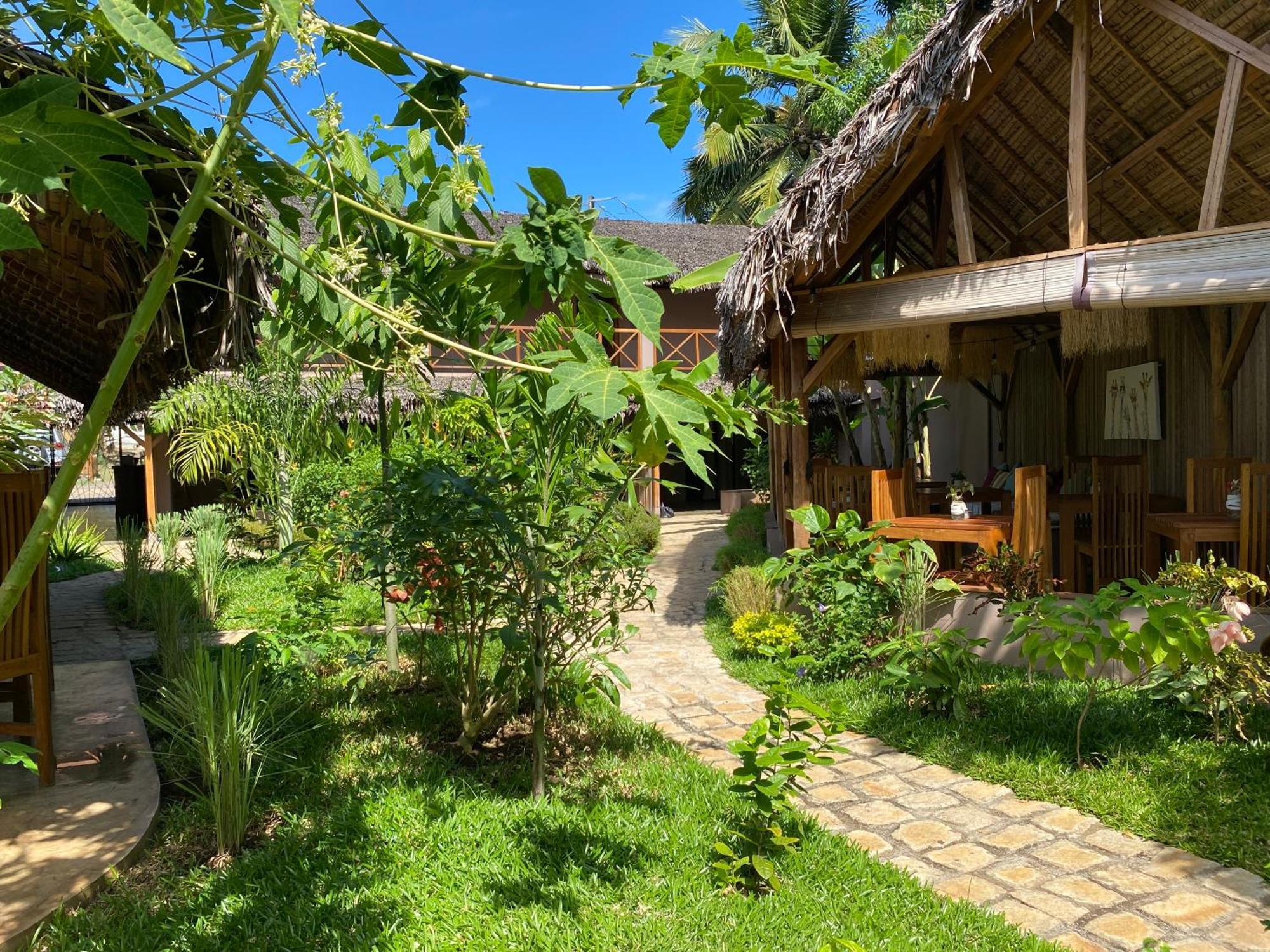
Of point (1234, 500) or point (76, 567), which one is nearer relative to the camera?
point (1234, 500)

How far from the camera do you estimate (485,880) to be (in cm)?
268

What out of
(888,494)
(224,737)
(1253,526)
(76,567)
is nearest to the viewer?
(224,737)

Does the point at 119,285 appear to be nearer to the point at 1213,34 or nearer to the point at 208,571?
the point at 208,571

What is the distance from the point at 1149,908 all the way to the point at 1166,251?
3.19m

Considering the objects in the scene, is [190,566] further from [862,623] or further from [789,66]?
[789,66]

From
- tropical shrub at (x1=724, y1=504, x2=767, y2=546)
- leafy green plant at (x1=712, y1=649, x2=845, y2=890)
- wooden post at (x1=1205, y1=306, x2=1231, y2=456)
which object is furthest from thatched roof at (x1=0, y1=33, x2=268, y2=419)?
tropical shrub at (x1=724, y1=504, x2=767, y2=546)

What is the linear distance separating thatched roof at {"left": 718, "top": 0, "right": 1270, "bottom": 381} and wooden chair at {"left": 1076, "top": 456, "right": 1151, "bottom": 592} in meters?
1.90

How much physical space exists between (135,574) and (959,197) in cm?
681

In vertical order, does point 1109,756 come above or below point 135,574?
below

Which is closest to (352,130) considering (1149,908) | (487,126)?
(487,126)

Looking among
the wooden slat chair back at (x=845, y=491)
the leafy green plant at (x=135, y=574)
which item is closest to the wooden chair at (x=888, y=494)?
the wooden slat chair back at (x=845, y=491)

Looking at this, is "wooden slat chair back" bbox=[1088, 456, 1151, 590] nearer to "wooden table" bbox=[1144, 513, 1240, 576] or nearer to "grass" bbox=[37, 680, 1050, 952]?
"wooden table" bbox=[1144, 513, 1240, 576]

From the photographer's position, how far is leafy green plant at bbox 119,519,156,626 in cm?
685

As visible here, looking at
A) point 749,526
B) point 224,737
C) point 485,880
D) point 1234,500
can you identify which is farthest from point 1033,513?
point 749,526
